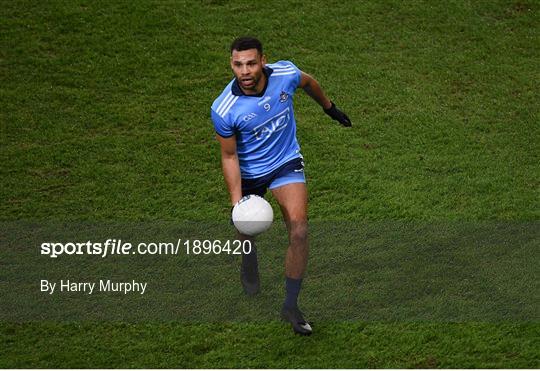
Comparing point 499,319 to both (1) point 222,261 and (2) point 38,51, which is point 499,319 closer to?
(1) point 222,261

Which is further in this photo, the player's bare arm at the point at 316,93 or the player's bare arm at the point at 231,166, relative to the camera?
the player's bare arm at the point at 316,93

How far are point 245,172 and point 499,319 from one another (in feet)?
7.66

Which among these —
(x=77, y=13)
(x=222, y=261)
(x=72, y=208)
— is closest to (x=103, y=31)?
(x=77, y=13)

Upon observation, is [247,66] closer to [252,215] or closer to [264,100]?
[264,100]

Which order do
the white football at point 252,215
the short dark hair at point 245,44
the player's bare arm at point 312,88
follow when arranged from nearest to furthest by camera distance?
the white football at point 252,215
the short dark hair at point 245,44
the player's bare arm at point 312,88

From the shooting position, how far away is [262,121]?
26.9 feet

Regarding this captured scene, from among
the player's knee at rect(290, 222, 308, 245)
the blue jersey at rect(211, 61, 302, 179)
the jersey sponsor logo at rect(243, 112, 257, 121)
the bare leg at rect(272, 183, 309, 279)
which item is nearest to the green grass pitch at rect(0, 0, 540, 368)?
the bare leg at rect(272, 183, 309, 279)

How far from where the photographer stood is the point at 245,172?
8477 millimetres
